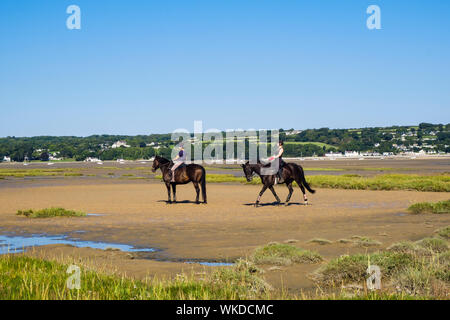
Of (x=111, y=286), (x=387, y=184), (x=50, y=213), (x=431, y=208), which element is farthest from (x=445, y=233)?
(x=387, y=184)

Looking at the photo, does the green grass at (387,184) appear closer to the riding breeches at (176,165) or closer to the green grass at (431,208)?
the green grass at (431,208)

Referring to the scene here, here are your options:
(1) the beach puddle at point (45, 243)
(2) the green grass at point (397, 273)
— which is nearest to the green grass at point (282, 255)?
(2) the green grass at point (397, 273)

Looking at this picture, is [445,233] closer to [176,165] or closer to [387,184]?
[176,165]

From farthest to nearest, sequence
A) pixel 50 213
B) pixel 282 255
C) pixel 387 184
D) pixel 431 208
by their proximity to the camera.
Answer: pixel 387 184 < pixel 50 213 < pixel 431 208 < pixel 282 255

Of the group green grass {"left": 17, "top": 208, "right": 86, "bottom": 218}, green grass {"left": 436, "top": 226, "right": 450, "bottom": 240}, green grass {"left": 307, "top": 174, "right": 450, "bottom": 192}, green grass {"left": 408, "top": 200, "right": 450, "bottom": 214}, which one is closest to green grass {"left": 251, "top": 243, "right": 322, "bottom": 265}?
green grass {"left": 436, "top": 226, "right": 450, "bottom": 240}

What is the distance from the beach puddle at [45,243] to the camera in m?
16.1

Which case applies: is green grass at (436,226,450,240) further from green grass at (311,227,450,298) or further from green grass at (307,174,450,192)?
green grass at (307,174,450,192)

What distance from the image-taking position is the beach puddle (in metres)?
16.1

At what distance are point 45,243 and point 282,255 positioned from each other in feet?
26.0

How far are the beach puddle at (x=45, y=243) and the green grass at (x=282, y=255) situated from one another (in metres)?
3.75

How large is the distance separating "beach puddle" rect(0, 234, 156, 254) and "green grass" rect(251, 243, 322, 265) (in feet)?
12.3

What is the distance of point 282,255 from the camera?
44.9 ft
